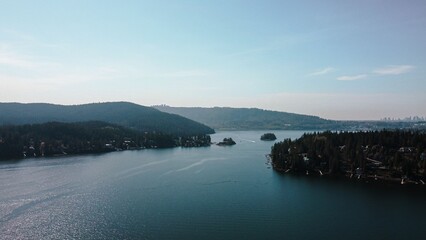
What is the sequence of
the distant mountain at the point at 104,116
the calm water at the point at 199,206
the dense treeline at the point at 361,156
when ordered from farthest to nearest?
the distant mountain at the point at 104,116, the dense treeline at the point at 361,156, the calm water at the point at 199,206

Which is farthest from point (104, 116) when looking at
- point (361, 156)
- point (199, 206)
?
point (199, 206)

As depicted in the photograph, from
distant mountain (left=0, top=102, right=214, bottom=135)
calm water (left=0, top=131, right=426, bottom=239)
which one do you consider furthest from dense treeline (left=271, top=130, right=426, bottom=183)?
distant mountain (left=0, top=102, right=214, bottom=135)

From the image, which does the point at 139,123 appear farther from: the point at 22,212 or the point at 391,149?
the point at 22,212

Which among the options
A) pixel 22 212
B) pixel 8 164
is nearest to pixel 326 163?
pixel 22 212

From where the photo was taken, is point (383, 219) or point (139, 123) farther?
point (139, 123)

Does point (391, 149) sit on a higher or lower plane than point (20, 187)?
higher

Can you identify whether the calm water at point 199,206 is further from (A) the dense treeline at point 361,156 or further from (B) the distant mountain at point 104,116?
(B) the distant mountain at point 104,116

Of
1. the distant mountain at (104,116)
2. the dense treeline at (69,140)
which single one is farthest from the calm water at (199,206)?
the distant mountain at (104,116)
